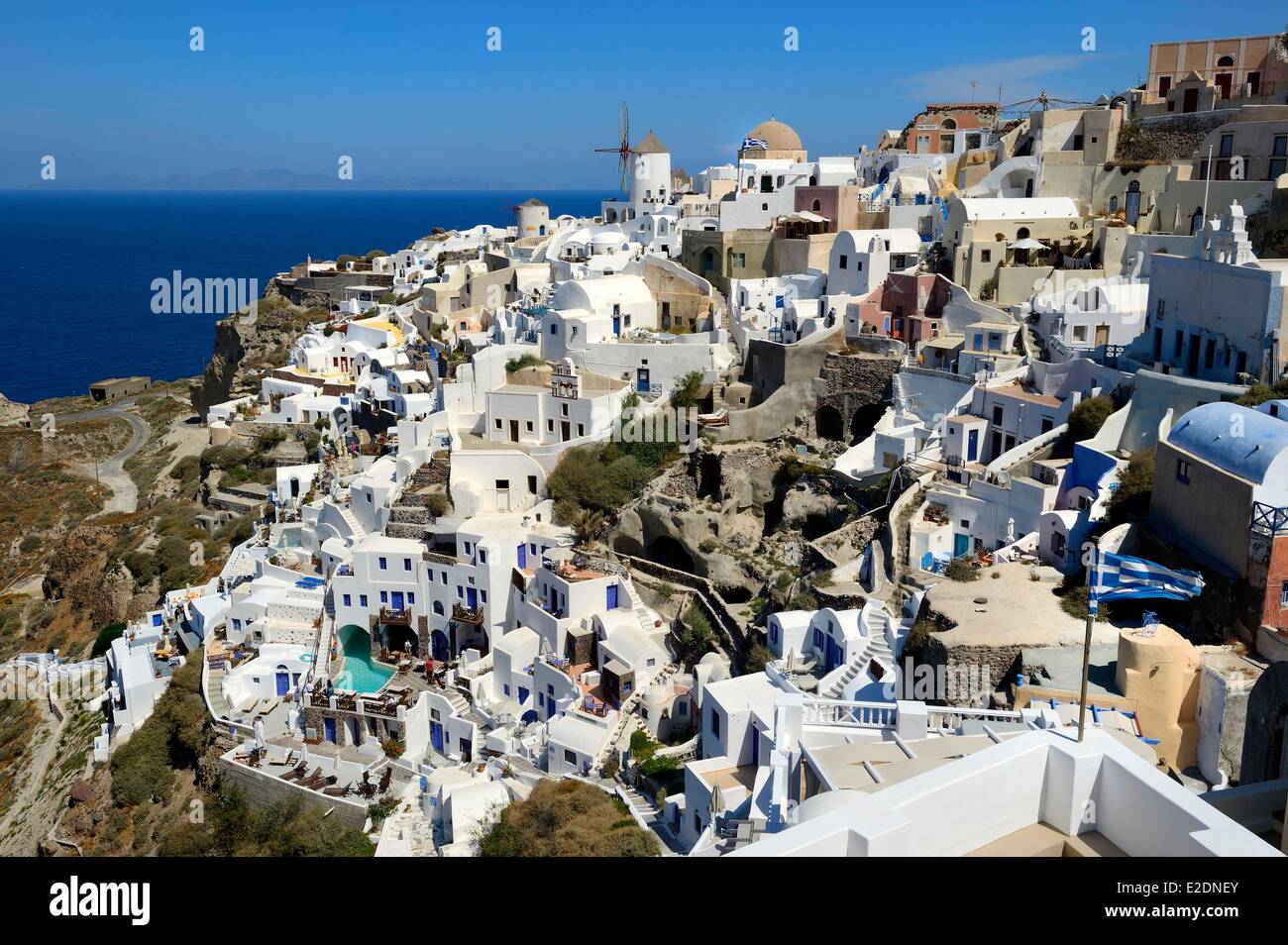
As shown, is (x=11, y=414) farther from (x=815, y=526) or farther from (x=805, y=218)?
(x=815, y=526)

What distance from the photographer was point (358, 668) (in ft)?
92.6

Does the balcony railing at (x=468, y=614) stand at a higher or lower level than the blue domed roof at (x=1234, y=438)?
lower

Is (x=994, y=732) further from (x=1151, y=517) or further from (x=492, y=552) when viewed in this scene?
(x=492, y=552)

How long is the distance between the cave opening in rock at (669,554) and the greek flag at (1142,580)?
13144mm

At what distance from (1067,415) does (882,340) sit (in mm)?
7595

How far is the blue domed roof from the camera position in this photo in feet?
51.1

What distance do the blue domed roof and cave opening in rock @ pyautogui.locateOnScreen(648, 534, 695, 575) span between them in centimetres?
1285

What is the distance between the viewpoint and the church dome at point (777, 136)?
2159 inches

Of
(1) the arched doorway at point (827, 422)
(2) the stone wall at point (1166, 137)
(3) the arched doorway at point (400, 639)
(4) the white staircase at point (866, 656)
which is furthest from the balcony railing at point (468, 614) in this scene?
(2) the stone wall at point (1166, 137)

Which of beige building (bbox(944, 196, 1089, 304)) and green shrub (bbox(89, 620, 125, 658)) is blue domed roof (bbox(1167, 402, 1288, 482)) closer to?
beige building (bbox(944, 196, 1089, 304))

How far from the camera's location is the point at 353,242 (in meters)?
166

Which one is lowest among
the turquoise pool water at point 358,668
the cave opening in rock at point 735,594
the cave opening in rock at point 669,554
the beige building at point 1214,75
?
the turquoise pool water at point 358,668

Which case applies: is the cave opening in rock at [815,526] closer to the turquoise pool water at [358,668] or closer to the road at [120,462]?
the turquoise pool water at [358,668]

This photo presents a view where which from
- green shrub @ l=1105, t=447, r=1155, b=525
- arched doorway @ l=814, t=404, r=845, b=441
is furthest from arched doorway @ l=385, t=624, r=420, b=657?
green shrub @ l=1105, t=447, r=1155, b=525
